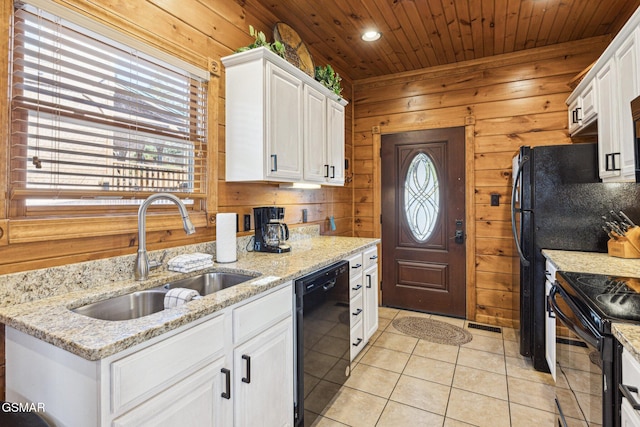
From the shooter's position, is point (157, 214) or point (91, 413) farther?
point (157, 214)

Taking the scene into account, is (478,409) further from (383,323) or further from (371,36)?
(371,36)

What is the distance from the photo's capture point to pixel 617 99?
6.36 ft

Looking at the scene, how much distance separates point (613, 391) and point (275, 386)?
1262 mm

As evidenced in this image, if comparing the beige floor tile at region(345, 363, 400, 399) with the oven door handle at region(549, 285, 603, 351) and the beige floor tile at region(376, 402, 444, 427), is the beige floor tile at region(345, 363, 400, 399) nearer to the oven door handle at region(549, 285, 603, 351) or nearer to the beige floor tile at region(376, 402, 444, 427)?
the beige floor tile at region(376, 402, 444, 427)

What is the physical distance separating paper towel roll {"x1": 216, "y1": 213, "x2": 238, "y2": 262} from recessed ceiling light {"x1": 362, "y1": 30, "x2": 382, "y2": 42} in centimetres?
206

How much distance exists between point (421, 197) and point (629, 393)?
2.81 metres

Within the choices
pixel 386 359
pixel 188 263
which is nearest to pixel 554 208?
pixel 386 359

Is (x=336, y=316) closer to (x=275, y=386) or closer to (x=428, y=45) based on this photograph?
(x=275, y=386)

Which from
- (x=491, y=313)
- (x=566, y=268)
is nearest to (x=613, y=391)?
(x=566, y=268)

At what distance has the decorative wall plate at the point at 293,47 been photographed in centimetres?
250

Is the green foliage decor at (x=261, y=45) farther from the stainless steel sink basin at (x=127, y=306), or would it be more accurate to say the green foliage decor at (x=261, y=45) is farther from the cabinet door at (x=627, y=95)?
the cabinet door at (x=627, y=95)

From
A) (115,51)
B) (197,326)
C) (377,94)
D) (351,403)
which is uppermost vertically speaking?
(377,94)

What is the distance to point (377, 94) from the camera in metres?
3.86

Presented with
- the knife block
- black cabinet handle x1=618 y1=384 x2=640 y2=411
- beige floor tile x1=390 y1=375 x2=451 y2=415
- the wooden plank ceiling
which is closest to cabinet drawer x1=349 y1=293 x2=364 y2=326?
beige floor tile x1=390 y1=375 x2=451 y2=415
